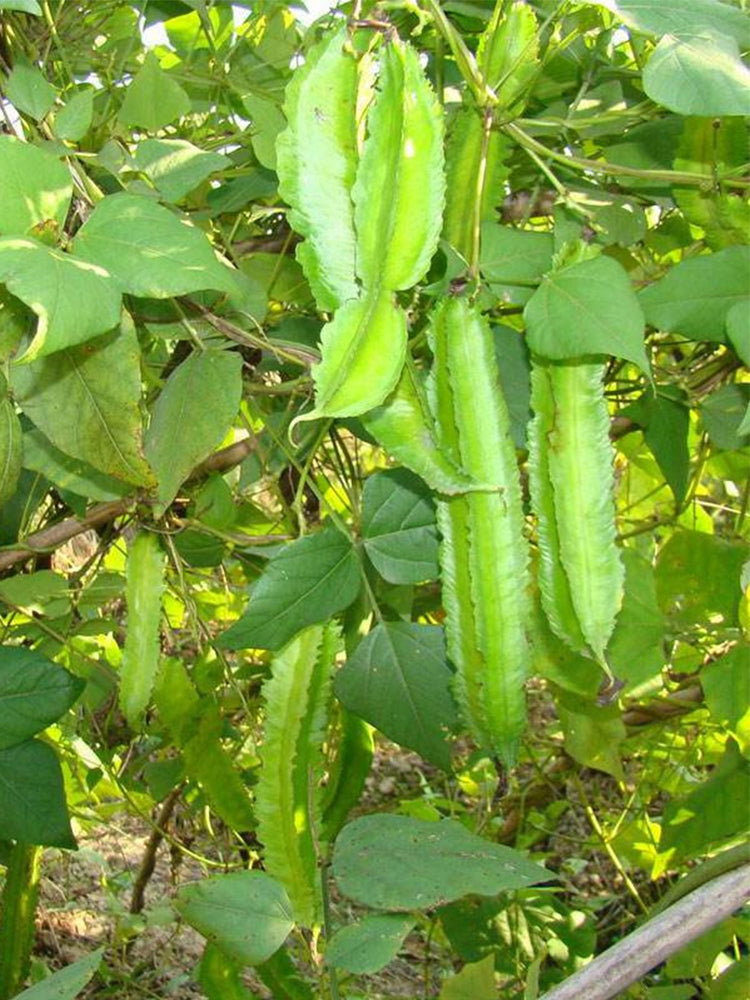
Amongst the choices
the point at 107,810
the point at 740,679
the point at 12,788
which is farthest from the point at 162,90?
the point at 107,810

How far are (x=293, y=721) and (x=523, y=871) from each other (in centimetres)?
23

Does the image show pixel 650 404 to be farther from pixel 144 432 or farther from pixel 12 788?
pixel 12 788

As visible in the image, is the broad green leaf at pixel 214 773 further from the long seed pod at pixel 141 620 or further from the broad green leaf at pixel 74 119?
the broad green leaf at pixel 74 119

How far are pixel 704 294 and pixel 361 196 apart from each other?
365 millimetres

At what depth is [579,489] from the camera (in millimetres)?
791

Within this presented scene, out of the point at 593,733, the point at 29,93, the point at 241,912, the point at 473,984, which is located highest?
the point at 29,93

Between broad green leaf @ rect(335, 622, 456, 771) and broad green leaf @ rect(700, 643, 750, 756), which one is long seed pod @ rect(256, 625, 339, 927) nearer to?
broad green leaf @ rect(335, 622, 456, 771)

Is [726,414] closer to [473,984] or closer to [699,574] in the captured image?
[699,574]

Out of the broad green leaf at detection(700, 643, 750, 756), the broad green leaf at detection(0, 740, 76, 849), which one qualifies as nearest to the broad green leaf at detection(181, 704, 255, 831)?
the broad green leaf at detection(0, 740, 76, 849)

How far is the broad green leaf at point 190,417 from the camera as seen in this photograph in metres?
0.88

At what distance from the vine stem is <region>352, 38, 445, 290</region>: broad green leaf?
104 centimetres

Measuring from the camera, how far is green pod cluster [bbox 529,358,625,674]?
31.2 inches

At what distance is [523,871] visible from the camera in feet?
2.41

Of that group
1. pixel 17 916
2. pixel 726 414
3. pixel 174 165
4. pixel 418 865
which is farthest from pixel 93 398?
pixel 17 916
